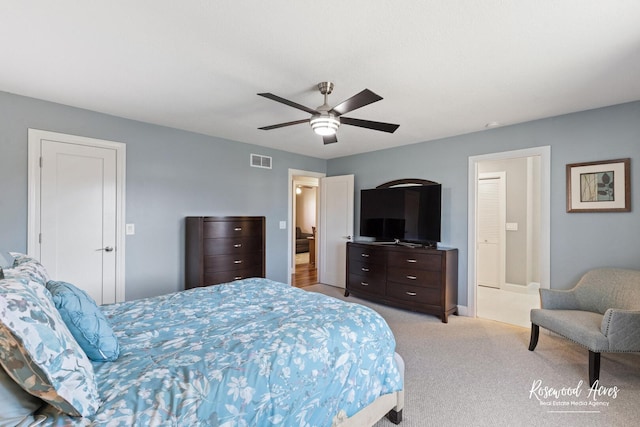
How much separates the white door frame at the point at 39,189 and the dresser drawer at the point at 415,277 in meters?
3.40

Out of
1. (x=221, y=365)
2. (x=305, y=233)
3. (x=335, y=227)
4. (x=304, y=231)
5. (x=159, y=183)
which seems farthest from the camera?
(x=304, y=231)

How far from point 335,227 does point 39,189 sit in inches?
156

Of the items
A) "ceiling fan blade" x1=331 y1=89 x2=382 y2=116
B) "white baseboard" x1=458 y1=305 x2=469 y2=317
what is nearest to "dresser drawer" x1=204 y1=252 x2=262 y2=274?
"ceiling fan blade" x1=331 y1=89 x2=382 y2=116

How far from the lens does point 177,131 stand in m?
3.84

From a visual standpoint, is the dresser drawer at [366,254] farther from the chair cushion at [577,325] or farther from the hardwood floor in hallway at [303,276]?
the chair cushion at [577,325]

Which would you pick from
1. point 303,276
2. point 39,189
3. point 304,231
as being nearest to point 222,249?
point 39,189

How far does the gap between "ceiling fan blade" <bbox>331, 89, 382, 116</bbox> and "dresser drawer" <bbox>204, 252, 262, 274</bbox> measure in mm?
2421

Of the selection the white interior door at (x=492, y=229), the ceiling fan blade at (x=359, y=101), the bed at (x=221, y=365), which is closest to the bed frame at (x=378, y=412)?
the bed at (x=221, y=365)

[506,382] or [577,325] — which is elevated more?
[577,325]

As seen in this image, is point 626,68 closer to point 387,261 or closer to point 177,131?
point 387,261

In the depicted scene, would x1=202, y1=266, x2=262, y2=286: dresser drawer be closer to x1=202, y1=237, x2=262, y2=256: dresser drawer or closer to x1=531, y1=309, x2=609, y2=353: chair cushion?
x1=202, y1=237, x2=262, y2=256: dresser drawer

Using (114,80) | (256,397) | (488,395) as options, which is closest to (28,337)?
(256,397)

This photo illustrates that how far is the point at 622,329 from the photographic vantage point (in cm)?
224

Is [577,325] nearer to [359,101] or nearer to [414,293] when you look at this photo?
[414,293]
